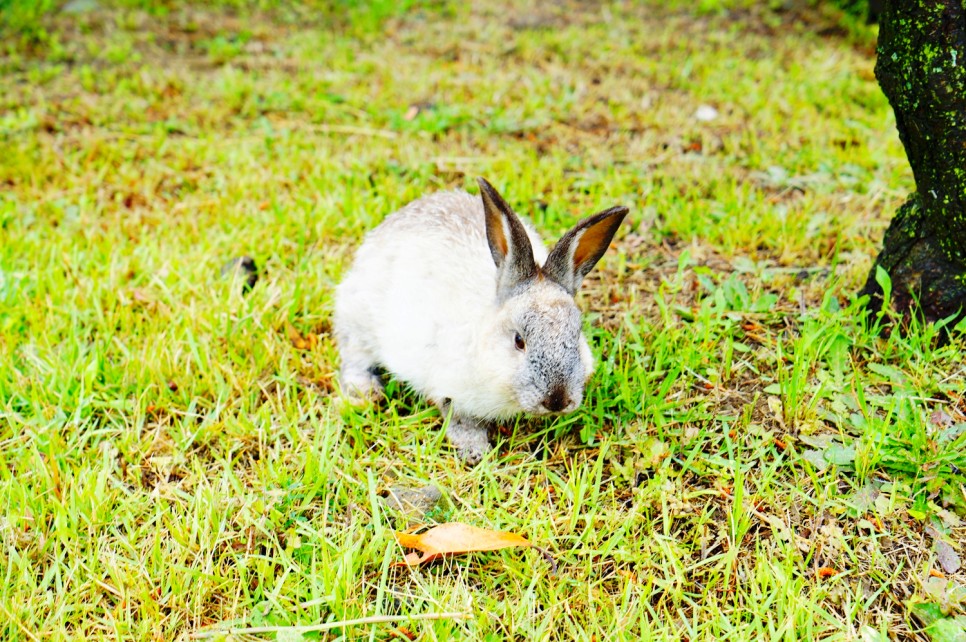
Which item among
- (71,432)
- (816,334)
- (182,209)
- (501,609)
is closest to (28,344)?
(71,432)

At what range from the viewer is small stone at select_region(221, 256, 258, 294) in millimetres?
3959

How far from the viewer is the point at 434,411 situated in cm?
329

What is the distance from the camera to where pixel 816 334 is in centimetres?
329

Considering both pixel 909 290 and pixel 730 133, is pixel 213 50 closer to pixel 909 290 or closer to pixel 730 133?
pixel 730 133

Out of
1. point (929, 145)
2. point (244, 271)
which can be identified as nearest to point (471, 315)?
point (244, 271)

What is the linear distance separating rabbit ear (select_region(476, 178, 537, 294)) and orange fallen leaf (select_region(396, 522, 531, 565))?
102 centimetres

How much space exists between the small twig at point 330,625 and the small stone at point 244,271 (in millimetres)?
2003

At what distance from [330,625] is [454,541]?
51 centimetres

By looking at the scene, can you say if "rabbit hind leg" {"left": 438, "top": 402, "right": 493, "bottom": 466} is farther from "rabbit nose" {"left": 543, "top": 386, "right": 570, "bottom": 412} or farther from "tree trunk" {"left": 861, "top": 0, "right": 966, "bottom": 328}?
"tree trunk" {"left": 861, "top": 0, "right": 966, "bottom": 328}

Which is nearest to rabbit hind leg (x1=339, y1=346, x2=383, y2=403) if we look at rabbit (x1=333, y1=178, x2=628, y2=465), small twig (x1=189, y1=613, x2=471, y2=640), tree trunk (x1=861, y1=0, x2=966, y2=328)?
rabbit (x1=333, y1=178, x2=628, y2=465)

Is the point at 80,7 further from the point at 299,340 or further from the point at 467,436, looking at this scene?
the point at 467,436

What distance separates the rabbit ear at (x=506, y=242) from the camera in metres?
2.91

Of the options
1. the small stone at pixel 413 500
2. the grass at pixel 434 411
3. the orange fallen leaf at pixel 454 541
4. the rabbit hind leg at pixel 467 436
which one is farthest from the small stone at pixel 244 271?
the orange fallen leaf at pixel 454 541

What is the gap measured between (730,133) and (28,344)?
4.79 meters
